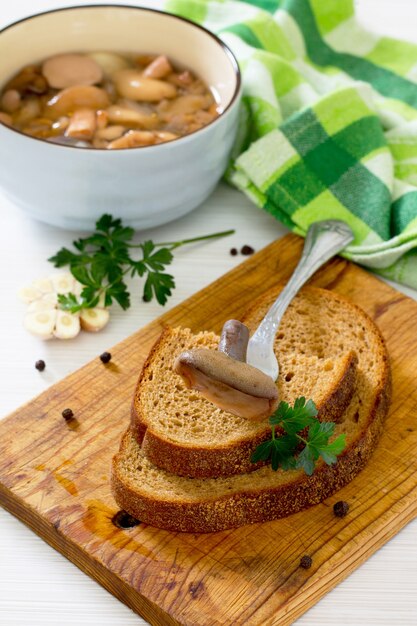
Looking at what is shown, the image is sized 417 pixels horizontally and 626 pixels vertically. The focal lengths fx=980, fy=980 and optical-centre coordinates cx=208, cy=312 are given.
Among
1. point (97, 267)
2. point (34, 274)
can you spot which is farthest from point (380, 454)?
point (34, 274)

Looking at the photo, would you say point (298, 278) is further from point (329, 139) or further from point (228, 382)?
point (228, 382)

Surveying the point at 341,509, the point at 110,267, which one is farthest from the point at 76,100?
the point at 341,509

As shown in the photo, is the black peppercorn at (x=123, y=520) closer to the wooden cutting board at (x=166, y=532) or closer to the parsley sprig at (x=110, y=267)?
the wooden cutting board at (x=166, y=532)

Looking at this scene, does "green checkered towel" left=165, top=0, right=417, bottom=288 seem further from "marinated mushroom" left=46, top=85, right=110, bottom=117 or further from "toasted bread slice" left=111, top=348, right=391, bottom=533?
"toasted bread slice" left=111, top=348, right=391, bottom=533

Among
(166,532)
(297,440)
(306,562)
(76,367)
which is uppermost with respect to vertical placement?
(297,440)

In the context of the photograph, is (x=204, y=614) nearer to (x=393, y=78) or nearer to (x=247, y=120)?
(x=247, y=120)
